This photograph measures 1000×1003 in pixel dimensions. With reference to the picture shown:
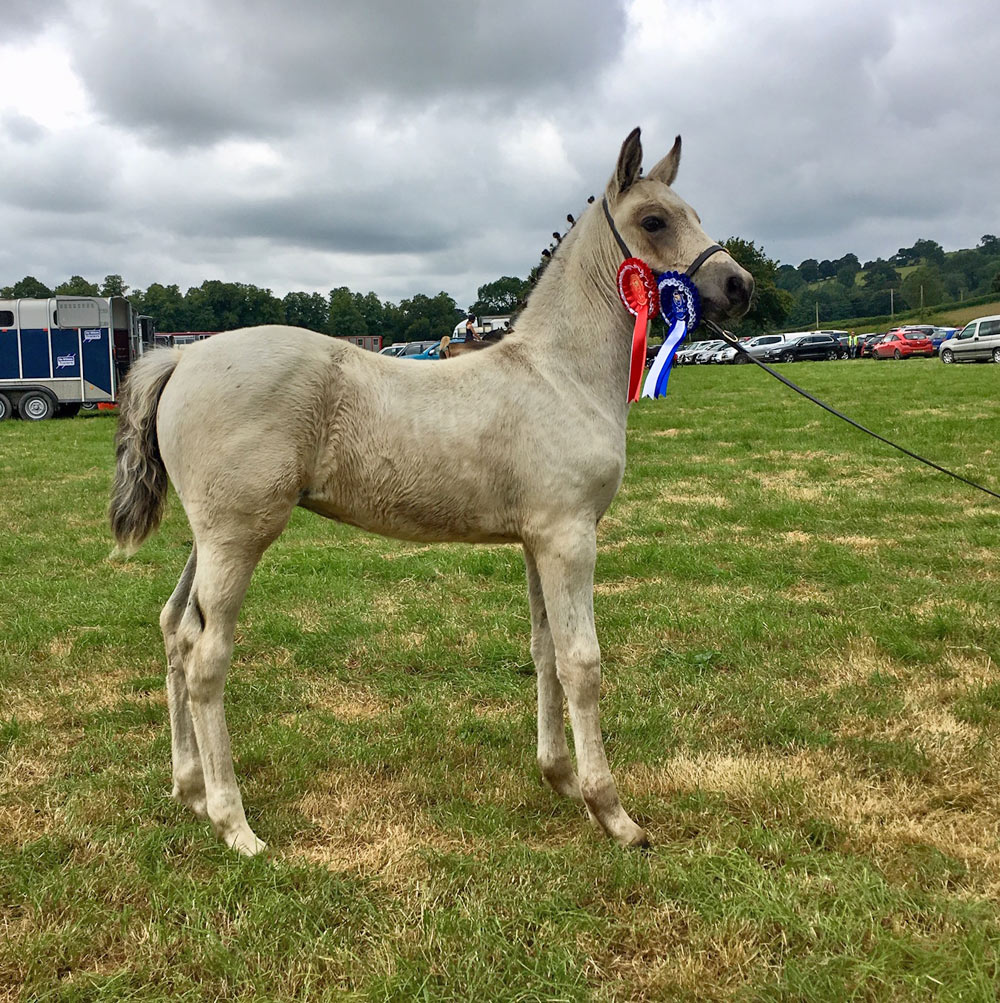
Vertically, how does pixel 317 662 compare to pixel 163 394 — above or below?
below

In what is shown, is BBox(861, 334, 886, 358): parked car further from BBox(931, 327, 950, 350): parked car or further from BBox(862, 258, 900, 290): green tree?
BBox(862, 258, 900, 290): green tree

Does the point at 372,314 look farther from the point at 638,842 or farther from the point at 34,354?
the point at 638,842

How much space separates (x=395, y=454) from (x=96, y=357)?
78.4 ft

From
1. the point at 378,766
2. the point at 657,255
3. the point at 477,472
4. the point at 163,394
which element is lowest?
Answer: the point at 378,766

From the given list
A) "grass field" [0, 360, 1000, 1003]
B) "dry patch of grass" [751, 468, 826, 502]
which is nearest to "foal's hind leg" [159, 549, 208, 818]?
"grass field" [0, 360, 1000, 1003]

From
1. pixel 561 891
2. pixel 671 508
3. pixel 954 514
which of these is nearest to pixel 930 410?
A: pixel 954 514

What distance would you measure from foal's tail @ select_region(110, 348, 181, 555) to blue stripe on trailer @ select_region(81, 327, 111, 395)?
2284 centimetres

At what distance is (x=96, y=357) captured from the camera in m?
23.8

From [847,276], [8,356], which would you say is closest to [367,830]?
[8,356]

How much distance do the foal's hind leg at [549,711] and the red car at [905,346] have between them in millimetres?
45377

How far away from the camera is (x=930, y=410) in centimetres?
1733

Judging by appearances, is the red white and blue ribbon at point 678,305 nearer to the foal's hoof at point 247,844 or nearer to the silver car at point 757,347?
the foal's hoof at point 247,844

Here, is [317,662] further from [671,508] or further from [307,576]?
[671,508]

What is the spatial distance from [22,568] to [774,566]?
7.20 m
